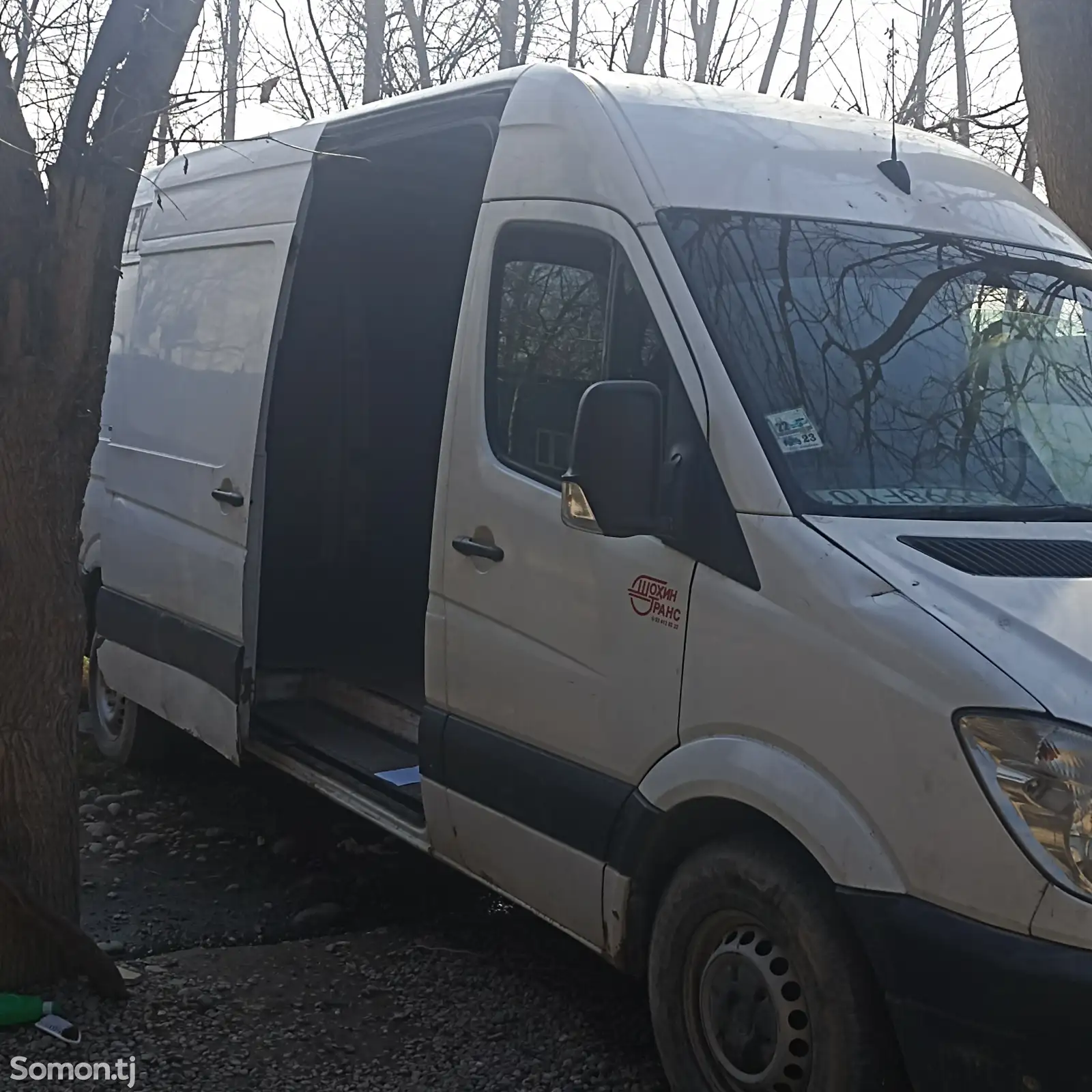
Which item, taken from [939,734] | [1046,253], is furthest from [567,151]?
[939,734]

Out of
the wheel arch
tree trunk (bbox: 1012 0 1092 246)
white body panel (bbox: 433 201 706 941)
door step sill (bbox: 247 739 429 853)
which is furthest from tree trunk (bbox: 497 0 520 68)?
the wheel arch

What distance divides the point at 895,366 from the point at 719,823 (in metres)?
1.22

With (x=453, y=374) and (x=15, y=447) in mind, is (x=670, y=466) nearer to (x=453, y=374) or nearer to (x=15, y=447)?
(x=453, y=374)

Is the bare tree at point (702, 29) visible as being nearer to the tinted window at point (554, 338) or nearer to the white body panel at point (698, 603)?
the white body panel at point (698, 603)

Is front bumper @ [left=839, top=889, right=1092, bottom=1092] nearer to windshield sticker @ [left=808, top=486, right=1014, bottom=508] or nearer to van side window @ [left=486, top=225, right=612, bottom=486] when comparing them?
windshield sticker @ [left=808, top=486, right=1014, bottom=508]

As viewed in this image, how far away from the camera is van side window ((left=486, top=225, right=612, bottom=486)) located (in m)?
3.95

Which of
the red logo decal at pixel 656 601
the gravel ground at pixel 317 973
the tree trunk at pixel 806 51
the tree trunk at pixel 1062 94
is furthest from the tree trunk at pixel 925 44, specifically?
the red logo decal at pixel 656 601

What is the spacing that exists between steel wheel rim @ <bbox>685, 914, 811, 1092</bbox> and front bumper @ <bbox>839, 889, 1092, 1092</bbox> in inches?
11.6

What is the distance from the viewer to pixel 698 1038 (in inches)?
136

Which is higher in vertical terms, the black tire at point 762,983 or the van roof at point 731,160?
the van roof at point 731,160

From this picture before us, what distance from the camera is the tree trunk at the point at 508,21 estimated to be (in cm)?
1719

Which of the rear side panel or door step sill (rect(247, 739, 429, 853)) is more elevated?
the rear side panel

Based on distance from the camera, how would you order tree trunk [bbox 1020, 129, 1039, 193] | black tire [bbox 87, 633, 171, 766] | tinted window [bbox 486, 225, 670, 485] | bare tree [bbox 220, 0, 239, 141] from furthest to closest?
tree trunk [bbox 1020, 129, 1039, 193]
black tire [bbox 87, 633, 171, 766]
bare tree [bbox 220, 0, 239, 141]
tinted window [bbox 486, 225, 670, 485]

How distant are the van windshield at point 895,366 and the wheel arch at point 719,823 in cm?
60
